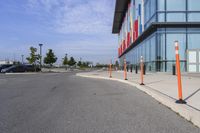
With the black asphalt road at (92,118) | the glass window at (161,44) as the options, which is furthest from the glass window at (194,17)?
the black asphalt road at (92,118)

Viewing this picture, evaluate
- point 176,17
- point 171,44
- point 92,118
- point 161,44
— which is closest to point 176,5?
point 176,17

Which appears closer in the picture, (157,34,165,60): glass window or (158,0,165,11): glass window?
(158,0,165,11): glass window

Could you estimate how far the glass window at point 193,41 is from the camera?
3045 centimetres

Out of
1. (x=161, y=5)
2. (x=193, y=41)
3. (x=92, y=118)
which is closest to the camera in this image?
(x=92, y=118)

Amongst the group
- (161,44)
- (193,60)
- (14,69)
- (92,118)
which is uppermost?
(161,44)

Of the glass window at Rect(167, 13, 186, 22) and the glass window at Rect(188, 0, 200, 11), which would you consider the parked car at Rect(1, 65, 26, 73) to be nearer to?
the glass window at Rect(167, 13, 186, 22)

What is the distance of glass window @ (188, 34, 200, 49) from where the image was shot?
3045 cm

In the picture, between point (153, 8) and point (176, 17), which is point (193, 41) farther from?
point (153, 8)

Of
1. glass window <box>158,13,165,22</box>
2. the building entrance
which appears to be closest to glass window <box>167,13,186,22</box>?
glass window <box>158,13,165,22</box>

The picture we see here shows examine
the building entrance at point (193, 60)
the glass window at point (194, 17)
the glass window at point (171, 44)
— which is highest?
the glass window at point (194, 17)

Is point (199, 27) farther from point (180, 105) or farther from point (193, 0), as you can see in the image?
point (180, 105)

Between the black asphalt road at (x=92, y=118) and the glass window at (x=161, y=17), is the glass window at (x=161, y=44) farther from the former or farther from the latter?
the black asphalt road at (x=92, y=118)

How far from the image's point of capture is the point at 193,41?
3056 cm

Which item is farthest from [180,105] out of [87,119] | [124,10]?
[124,10]
